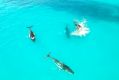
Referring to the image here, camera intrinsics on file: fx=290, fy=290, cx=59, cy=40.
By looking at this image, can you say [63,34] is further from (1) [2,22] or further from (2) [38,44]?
(1) [2,22]

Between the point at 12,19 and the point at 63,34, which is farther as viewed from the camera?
the point at 12,19

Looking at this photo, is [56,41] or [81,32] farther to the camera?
[81,32]

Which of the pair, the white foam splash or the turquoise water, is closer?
the turquoise water

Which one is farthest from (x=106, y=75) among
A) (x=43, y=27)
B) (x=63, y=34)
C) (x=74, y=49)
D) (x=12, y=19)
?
(x=12, y=19)

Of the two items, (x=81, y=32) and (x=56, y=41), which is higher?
(x=81, y=32)

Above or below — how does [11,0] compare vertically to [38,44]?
above

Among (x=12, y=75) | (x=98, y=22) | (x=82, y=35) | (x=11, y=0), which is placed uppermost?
(x=11, y=0)

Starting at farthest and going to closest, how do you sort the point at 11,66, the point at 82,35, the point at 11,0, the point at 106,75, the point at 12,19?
the point at 11,0, the point at 12,19, the point at 82,35, the point at 11,66, the point at 106,75

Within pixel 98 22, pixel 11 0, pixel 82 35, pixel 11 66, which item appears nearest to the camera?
pixel 11 66
